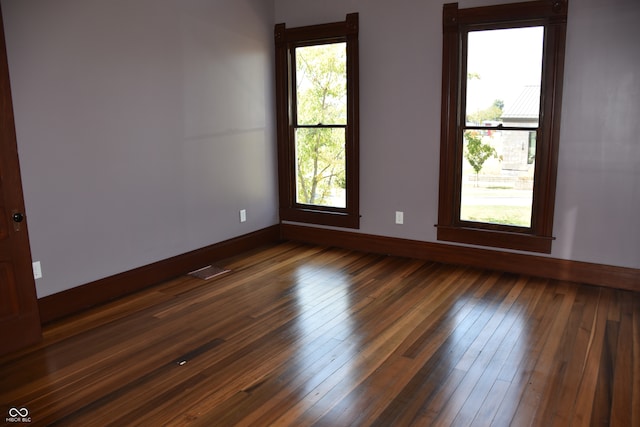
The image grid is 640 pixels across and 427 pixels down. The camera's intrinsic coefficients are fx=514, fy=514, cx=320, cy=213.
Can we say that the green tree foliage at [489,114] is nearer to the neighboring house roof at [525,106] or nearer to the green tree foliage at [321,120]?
the neighboring house roof at [525,106]

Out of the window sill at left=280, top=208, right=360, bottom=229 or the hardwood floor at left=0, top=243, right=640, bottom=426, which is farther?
the window sill at left=280, top=208, right=360, bottom=229

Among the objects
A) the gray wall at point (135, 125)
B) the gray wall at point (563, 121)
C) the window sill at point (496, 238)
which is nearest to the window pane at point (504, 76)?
the gray wall at point (563, 121)

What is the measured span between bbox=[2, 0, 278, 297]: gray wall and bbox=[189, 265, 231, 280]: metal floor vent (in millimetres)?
256

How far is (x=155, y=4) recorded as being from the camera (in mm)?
4168

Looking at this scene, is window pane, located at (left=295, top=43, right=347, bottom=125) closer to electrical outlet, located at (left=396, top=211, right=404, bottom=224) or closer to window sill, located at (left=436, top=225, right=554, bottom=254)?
electrical outlet, located at (left=396, top=211, right=404, bottom=224)

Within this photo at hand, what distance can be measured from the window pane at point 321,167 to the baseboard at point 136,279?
670 mm

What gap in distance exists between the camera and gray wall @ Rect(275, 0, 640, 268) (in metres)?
3.94

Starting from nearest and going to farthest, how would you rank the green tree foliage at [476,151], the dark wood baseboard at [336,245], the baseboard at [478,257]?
the dark wood baseboard at [336,245], the baseboard at [478,257], the green tree foliage at [476,151]

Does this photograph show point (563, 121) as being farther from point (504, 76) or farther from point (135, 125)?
point (135, 125)

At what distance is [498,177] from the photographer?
15.0 feet

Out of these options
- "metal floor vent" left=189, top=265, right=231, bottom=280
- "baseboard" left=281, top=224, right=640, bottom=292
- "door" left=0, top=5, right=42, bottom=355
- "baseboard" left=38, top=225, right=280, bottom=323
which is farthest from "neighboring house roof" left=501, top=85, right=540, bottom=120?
"door" left=0, top=5, right=42, bottom=355

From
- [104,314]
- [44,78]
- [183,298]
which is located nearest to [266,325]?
[183,298]

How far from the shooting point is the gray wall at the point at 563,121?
12.9 ft

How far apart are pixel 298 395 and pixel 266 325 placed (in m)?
0.93
